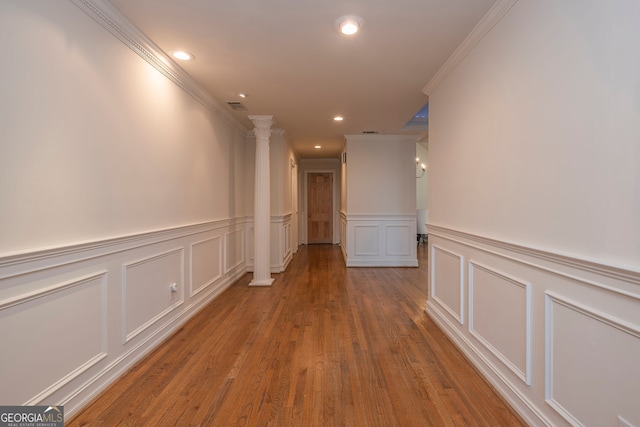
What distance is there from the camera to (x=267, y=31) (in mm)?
2225

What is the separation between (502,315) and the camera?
1882 millimetres

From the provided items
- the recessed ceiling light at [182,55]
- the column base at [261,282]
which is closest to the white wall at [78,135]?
the recessed ceiling light at [182,55]

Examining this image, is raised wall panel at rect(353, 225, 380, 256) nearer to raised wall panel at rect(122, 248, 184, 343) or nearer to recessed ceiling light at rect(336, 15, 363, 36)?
raised wall panel at rect(122, 248, 184, 343)

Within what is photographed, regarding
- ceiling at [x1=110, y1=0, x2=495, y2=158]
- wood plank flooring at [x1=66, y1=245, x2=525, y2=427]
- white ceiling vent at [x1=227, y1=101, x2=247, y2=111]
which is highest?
white ceiling vent at [x1=227, y1=101, x2=247, y2=111]

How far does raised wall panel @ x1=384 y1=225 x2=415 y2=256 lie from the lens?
5.69 metres

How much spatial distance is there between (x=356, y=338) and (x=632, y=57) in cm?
241

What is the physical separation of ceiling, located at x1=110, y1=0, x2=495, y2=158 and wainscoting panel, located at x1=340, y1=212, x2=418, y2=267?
7.69ft

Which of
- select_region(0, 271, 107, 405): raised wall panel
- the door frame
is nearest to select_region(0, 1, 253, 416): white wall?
select_region(0, 271, 107, 405): raised wall panel

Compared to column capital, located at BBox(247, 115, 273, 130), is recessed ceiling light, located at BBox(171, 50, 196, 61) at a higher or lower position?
higher

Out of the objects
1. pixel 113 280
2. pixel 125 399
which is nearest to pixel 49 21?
pixel 113 280

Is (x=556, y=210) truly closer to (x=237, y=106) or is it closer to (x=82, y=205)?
(x=82, y=205)

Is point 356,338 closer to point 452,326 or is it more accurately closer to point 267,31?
point 452,326

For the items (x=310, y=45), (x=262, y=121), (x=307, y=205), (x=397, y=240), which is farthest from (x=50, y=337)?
(x=307, y=205)

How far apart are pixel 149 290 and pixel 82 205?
948mm
